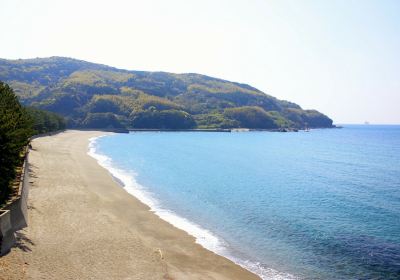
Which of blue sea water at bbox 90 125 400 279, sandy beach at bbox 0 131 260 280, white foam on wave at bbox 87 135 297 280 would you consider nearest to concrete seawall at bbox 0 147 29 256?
sandy beach at bbox 0 131 260 280

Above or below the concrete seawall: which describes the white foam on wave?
below

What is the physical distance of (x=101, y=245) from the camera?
31.0 meters

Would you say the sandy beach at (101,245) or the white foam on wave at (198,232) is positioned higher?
the sandy beach at (101,245)

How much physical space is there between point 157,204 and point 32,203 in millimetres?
15833

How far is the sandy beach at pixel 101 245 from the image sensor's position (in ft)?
84.2

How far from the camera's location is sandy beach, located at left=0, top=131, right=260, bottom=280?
25672 millimetres

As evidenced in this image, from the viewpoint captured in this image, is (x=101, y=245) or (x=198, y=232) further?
(x=198, y=232)

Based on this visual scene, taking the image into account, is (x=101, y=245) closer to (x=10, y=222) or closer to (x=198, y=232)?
(x=10, y=222)

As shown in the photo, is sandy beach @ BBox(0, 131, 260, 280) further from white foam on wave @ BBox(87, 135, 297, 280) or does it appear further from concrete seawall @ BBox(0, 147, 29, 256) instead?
white foam on wave @ BBox(87, 135, 297, 280)

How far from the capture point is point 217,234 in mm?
38344

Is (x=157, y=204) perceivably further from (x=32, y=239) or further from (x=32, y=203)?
(x=32, y=239)

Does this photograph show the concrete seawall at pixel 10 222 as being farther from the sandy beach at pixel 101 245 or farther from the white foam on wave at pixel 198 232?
the white foam on wave at pixel 198 232

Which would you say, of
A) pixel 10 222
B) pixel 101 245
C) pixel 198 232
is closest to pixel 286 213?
pixel 198 232

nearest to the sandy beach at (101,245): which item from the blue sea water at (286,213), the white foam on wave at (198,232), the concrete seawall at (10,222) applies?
the concrete seawall at (10,222)
